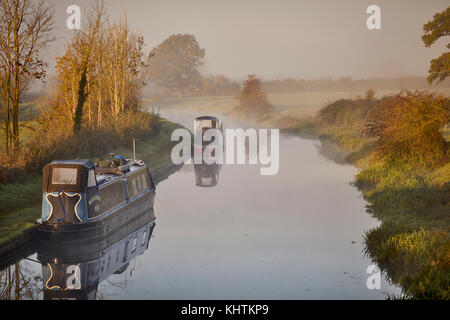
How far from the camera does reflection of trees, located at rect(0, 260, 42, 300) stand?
11484mm

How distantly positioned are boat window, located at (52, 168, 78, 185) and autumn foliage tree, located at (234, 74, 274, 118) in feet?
204

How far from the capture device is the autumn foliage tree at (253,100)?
7625 centimetres

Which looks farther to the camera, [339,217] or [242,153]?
[242,153]

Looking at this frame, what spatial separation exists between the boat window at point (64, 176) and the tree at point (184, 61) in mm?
85931

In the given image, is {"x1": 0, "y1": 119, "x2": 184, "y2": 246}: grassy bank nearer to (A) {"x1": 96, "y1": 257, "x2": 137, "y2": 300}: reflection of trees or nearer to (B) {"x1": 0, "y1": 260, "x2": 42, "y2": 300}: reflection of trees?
(B) {"x1": 0, "y1": 260, "x2": 42, "y2": 300}: reflection of trees

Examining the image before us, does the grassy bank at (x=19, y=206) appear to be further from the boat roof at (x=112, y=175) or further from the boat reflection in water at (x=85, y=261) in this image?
the boat roof at (x=112, y=175)

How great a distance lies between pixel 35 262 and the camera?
13547 mm

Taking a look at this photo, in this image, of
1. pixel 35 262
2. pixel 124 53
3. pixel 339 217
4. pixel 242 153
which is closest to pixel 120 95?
pixel 124 53

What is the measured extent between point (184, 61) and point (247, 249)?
87177 millimetres

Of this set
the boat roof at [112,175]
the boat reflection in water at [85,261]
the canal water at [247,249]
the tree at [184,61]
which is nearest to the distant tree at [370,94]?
the canal water at [247,249]

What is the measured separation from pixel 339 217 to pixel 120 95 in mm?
23983

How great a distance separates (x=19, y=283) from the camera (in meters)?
12.1

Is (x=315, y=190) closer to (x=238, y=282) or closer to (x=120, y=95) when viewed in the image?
(x=238, y=282)

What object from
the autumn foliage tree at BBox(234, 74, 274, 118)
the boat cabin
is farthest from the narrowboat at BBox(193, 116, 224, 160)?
the autumn foliage tree at BBox(234, 74, 274, 118)
